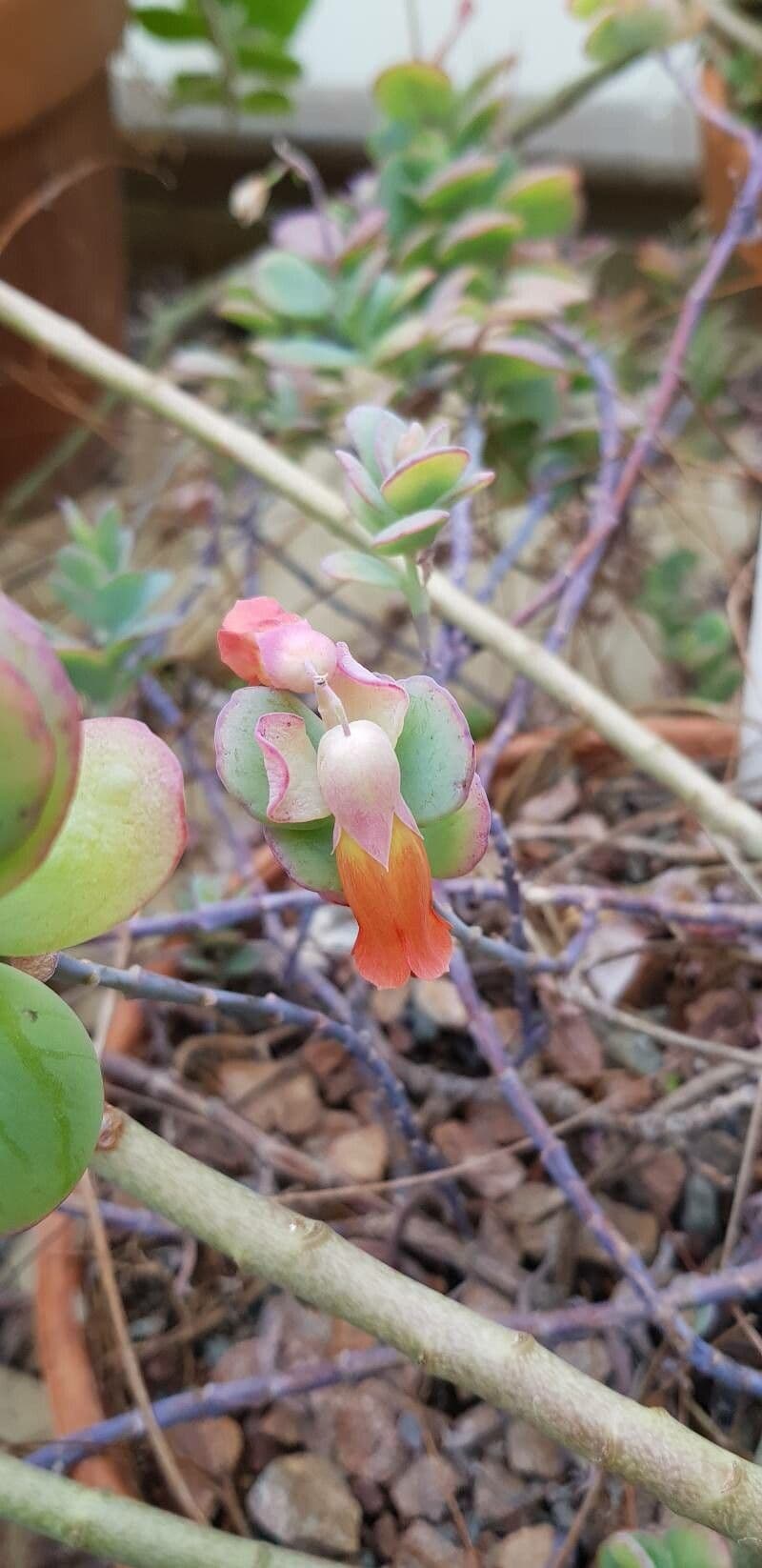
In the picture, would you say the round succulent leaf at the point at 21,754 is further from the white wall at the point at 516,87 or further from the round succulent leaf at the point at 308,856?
the white wall at the point at 516,87

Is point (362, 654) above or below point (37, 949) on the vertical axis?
below

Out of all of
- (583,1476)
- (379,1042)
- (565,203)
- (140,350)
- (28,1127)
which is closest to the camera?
(28,1127)

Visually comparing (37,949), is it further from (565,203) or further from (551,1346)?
(565,203)

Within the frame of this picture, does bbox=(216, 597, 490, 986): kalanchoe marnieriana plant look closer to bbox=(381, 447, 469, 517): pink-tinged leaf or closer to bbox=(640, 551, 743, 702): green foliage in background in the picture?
bbox=(381, 447, 469, 517): pink-tinged leaf

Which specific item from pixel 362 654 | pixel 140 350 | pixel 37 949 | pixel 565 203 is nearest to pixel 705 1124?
pixel 37 949

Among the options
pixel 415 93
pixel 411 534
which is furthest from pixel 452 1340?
pixel 415 93

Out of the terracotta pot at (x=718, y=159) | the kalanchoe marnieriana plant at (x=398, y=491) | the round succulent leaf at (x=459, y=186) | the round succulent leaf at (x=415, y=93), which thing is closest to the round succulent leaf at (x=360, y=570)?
the kalanchoe marnieriana plant at (x=398, y=491)
